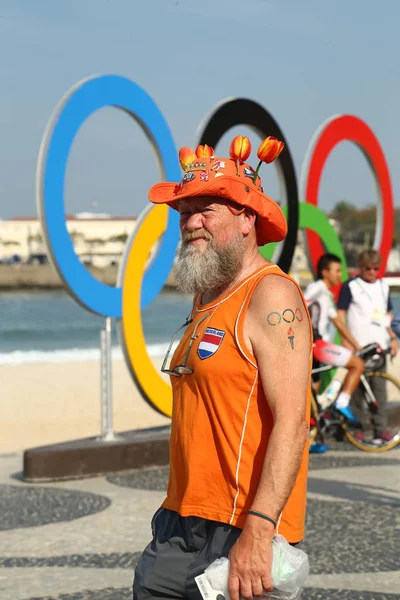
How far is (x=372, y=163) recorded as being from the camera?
531 inches

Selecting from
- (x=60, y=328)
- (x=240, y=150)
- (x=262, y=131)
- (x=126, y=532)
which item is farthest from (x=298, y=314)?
(x=60, y=328)

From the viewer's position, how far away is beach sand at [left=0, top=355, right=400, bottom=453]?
39.5 feet

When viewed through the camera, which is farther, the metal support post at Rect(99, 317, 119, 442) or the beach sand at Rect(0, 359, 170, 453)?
the beach sand at Rect(0, 359, 170, 453)

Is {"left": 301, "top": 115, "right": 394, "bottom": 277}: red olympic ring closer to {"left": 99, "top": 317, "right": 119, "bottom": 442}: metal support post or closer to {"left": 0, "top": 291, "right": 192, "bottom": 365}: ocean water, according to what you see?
{"left": 99, "top": 317, "right": 119, "bottom": 442}: metal support post

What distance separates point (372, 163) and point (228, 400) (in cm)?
1094

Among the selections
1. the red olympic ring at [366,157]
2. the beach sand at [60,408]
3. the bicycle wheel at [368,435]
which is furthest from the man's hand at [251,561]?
the red olympic ring at [366,157]

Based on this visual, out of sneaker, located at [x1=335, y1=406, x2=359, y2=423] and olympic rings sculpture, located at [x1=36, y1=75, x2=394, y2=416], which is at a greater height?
olympic rings sculpture, located at [x1=36, y1=75, x2=394, y2=416]

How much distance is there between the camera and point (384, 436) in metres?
9.79

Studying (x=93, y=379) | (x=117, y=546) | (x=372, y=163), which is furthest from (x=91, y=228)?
(x=117, y=546)

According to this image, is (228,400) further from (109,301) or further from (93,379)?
(93,379)

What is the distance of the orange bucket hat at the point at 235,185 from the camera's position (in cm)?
306

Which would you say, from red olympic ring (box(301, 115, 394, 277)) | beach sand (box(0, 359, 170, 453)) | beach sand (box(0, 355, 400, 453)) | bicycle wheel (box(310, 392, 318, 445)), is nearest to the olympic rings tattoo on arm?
bicycle wheel (box(310, 392, 318, 445))

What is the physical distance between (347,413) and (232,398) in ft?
22.8

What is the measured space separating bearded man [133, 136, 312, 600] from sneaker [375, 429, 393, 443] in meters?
6.85
